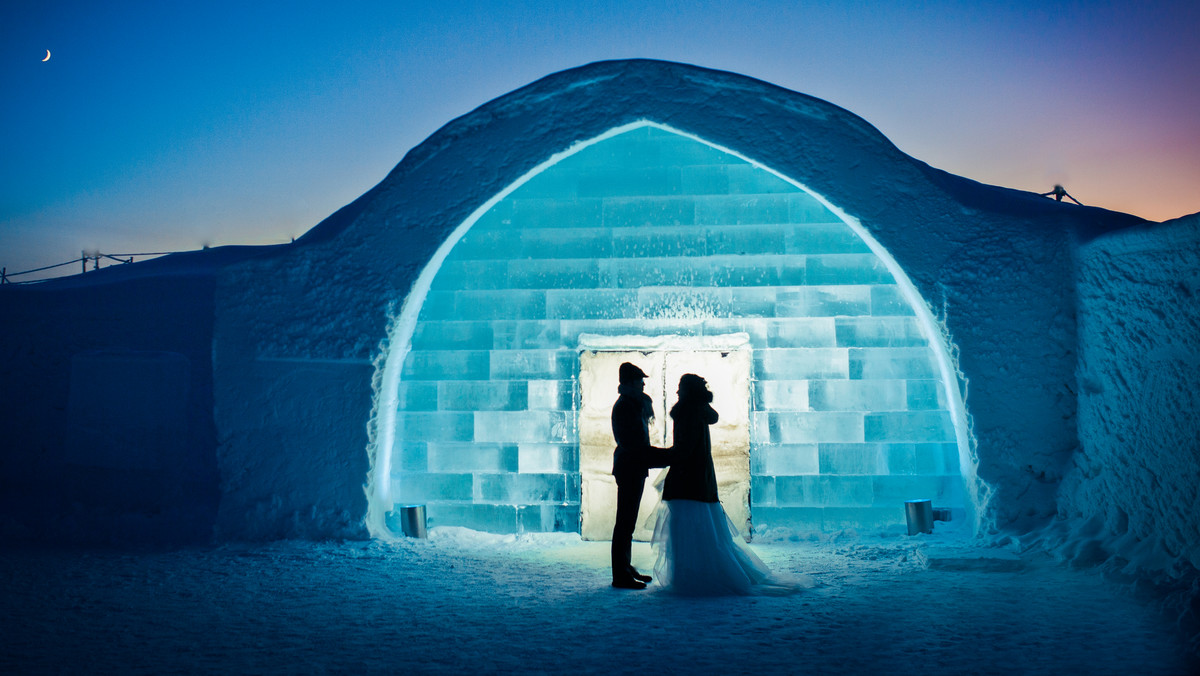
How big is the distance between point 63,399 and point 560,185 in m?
5.01

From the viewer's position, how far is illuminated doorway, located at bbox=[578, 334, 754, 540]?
6.84 m

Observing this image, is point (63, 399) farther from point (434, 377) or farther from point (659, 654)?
point (659, 654)

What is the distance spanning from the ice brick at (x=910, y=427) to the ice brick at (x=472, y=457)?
340 cm

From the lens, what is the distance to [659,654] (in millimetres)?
3477

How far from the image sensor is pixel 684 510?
4.72m

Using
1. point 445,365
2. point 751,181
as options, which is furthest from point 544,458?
point 751,181

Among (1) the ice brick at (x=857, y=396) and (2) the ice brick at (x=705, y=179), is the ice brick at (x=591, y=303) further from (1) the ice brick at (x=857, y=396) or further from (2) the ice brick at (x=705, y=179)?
(1) the ice brick at (x=857, y=396)

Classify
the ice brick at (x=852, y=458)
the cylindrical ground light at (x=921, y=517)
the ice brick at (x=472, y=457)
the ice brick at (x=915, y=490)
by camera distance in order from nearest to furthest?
the cylindrical ground light at (x=921, y=517) < the ice brick at (x=915, y=490) < the ice brick at (x=852, y=458) < the ice brick at (x=472, y=457)

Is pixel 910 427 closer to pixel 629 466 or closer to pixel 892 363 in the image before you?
pixel 892 363

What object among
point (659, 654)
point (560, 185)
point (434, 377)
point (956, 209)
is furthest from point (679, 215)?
point (659, 654)

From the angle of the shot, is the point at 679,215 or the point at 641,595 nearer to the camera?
the point at 641,595

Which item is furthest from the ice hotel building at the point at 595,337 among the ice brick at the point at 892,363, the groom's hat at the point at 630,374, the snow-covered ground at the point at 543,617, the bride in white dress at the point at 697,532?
the bride in white dress at the point at 697,532

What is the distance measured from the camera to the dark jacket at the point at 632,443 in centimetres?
494

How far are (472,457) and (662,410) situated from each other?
1914 mm
